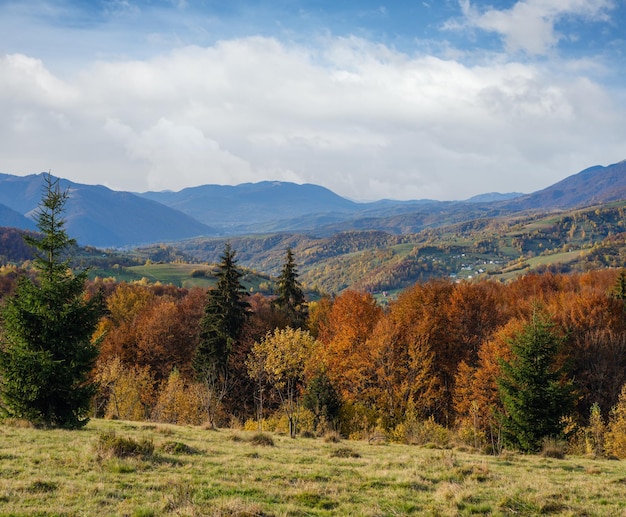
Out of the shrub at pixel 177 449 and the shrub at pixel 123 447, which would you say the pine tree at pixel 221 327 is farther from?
the shrub at pixel 123 447

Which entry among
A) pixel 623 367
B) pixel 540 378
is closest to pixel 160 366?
pixel 540 378

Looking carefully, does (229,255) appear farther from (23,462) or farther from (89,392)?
(23,462)

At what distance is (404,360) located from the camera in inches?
2124

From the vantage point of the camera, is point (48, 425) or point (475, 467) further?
point (48, 425)

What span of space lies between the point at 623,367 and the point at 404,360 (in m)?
31.6

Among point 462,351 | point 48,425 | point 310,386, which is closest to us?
point 48,425

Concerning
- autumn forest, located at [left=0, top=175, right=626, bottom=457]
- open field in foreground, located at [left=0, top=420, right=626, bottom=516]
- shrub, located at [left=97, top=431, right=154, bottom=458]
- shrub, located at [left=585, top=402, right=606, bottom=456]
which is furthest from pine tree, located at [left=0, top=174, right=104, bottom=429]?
shrub, located at [left=585, top=402, right=606, bottom=456]

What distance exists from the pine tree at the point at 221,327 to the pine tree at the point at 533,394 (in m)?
30.7

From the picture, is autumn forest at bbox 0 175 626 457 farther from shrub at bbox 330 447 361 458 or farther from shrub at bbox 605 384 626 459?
shrub at bbox 330 447 361 458

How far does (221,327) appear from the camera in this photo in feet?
176

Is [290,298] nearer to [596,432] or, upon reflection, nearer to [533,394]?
[533,394]

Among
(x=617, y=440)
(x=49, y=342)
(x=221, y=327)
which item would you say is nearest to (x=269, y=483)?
(x=49, y=342)

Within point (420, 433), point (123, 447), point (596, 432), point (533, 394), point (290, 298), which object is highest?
point (290, 298)

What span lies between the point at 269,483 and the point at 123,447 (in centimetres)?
591
